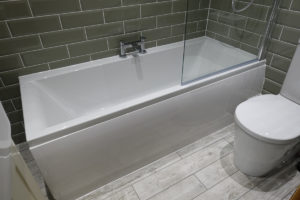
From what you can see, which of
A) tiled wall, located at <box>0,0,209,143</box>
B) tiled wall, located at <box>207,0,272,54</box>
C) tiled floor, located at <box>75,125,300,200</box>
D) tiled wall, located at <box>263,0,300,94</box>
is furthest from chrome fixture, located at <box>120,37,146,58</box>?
tiled wall, located at <box>263,0,300,94</box>

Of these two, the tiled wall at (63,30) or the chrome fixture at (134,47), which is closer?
the tiled wall at (63,30)

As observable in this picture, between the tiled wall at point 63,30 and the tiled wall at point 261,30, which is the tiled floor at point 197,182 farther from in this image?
the tiled wall at point 63,30

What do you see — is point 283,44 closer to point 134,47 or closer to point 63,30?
point 134,47

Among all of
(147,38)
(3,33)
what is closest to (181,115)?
(147,38)

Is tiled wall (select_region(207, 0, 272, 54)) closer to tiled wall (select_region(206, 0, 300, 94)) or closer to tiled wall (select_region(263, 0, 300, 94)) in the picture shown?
tiled wall (select_region(206, 0, 300, 94))

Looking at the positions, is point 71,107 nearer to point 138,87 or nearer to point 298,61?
point 138,87

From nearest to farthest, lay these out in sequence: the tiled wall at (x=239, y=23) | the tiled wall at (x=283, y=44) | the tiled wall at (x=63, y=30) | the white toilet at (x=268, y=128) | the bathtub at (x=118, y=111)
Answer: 1. the bathtub at (x=118, y=111)
2. the white toilet at (x=268, y=128)
3. the tiled wall at (x=63, y=30)
4. the tiled wall at (x=283, y=44)
5. the tiled wall at (x=239, y=23)

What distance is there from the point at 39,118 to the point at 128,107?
48 cm

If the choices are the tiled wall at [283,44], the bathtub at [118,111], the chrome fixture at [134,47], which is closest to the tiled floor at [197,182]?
the bathtub at [118,111]

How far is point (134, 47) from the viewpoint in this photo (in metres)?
1.84

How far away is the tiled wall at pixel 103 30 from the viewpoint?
1.37 metres

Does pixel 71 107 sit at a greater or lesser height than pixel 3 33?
lesser

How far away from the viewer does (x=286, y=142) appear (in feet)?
3.90

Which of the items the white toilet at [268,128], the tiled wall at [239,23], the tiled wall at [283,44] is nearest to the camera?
the white toilet at [268,128]
